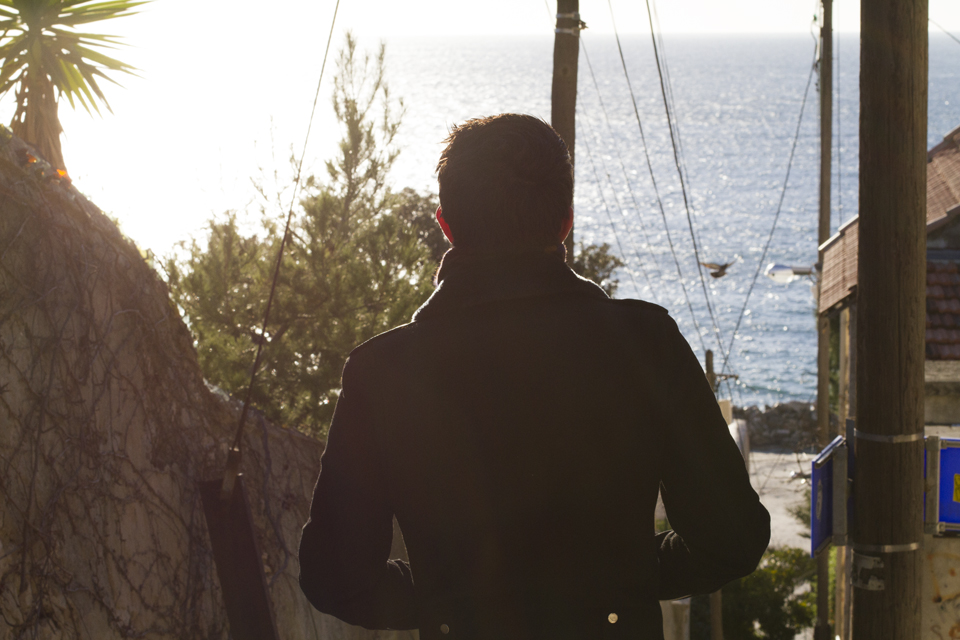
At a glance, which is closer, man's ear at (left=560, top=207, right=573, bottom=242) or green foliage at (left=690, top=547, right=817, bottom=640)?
man's ear at (left=560, top=207, right=573, bottom=242)

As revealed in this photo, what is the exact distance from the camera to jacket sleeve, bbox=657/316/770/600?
157cm

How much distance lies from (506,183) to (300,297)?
5.97 m

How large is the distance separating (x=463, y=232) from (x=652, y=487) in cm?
61

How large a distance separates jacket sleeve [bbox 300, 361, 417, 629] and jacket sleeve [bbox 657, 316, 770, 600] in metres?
0.57

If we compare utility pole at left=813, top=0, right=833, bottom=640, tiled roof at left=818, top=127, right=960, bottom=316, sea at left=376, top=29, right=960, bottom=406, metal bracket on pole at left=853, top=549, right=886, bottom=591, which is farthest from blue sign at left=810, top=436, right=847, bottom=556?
utility pole at left=813, top=0, right=833, bottom=640

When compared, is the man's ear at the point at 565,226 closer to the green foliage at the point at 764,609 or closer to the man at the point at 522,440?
the man at the point at 522,440

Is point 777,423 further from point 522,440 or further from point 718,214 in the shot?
point 718,214

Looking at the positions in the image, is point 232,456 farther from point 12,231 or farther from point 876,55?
point 876,55

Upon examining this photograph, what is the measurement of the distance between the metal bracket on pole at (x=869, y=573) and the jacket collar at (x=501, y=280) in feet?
9.17

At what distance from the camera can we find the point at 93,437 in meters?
3.80

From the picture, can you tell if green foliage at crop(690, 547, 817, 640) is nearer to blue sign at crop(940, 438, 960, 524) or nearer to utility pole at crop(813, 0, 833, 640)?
utility pole at crop(813, 0, 833, 640)

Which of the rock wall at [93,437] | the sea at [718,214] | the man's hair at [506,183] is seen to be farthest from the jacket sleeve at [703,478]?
the sea at [718,214]

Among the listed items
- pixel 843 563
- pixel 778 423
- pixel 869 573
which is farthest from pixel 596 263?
pixel 778 423

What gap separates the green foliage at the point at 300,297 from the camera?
702cm
